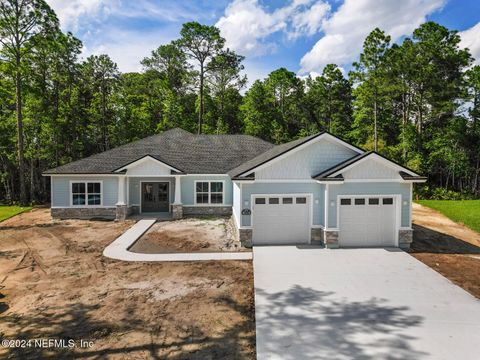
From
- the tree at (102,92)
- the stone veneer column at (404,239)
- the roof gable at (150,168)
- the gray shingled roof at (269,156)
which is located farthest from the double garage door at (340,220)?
the tree at (102,92)

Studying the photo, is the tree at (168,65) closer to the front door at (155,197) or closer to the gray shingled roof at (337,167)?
the front door at (155,197)

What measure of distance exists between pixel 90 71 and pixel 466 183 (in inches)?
1701

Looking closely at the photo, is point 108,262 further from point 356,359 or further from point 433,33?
point 433,33

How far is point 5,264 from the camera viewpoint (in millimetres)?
9555

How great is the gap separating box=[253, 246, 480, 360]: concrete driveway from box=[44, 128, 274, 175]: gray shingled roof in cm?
1038

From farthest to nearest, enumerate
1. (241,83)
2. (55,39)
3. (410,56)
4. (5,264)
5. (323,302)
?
(241,83), (410,56), (55,39), (5,264), (323,302)

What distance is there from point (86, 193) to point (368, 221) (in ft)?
53.1

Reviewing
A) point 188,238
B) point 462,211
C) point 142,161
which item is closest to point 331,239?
point 188,238

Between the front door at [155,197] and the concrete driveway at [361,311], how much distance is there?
1054 cm

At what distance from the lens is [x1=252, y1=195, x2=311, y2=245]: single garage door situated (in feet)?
38.7

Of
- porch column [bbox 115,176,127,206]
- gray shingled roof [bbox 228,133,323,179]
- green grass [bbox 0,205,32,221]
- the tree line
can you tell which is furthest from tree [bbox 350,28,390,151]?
green grass [bbox 0,205,32,221]

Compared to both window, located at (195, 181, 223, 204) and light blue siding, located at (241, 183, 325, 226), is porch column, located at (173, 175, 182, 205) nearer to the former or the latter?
window, located at (195, 181, 223, 204)

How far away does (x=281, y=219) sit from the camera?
11828 millimetres

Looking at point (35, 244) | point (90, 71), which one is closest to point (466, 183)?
point (35, 244)
